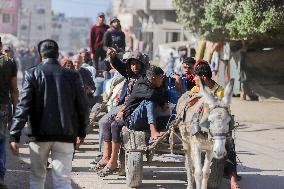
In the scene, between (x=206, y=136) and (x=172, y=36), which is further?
(x=172, y=36)

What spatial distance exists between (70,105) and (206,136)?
1.85 metres

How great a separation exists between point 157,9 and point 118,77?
112 feet

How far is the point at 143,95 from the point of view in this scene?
29.0 feet

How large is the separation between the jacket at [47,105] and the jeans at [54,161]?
0.08 meters

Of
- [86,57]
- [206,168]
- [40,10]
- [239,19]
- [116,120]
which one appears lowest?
[206,168]

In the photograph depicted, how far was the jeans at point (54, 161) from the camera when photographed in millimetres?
6480

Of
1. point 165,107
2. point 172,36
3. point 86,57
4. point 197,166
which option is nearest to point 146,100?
point 165,107

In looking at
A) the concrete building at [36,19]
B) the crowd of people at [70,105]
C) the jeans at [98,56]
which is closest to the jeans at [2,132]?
the crowd of people at [70,105]

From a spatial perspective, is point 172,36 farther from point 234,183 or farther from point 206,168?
point 206,168

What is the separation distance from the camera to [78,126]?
6.68 m

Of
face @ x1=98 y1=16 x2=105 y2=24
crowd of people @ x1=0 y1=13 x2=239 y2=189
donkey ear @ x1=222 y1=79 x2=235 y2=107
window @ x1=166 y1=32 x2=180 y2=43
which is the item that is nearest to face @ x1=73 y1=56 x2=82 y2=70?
crowd of people @ x1=0 y1=13 x2=239 y2=189

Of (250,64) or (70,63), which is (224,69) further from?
(70,63)

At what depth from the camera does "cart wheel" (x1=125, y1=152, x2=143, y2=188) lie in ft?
27.8

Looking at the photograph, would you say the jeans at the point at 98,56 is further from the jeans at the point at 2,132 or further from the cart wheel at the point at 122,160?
the jeans at the point at 2,132
